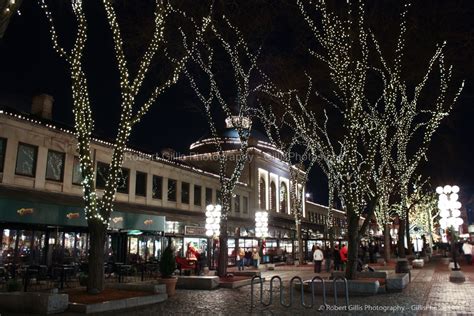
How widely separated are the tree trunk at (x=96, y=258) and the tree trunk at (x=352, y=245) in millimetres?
8954

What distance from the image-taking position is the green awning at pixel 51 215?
18.9 m

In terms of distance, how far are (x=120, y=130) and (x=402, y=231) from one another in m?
28.0

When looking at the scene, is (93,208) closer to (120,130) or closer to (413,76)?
(120,130)

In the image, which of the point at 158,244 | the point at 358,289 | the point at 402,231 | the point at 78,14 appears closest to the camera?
the point at 78,14

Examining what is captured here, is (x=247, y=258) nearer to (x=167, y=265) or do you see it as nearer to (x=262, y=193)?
(x=167, y=265)

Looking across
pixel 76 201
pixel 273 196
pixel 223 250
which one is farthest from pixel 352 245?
pixel 273 196

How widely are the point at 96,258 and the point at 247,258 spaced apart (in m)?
25.5

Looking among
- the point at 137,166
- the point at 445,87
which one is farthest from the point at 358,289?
the point at 137,166

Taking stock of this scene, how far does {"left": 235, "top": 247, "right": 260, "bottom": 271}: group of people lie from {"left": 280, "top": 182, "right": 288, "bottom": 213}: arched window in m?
28.4

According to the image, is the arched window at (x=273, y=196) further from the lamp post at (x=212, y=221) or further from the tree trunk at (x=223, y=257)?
the tree trunk at (x=223, y=257)

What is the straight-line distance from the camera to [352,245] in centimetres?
1791

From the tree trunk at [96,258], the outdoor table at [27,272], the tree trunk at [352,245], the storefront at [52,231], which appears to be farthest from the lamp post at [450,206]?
the outdoor table at [27,272]

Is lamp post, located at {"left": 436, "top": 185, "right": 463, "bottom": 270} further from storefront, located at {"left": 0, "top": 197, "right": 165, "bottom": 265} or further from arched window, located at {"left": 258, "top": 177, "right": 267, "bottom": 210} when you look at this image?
arched window, located at {"left": 258, "top": 177, "right": 267, "bottom": 210}

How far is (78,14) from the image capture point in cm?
1286
